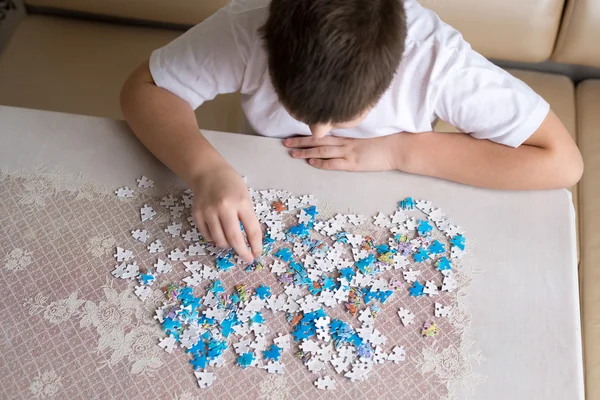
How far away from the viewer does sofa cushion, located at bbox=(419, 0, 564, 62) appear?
1616 millimetres

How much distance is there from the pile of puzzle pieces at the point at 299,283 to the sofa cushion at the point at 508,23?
Answer: 814 millimetres

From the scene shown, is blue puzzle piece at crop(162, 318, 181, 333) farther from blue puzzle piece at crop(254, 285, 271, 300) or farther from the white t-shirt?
the white t-shirt

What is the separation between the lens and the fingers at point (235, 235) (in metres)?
0.99

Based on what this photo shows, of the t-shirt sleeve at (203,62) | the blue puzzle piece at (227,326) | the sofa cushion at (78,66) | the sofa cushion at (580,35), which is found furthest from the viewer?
the sofa cushion at (78,66)

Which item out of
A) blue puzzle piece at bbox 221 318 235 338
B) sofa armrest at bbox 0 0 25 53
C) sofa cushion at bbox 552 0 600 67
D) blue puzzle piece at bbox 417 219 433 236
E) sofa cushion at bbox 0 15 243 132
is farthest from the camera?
sofa armrest at bbox 0 0 25 53

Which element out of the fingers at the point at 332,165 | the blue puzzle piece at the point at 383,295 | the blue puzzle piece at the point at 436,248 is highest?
the fingers at the point at 332,165

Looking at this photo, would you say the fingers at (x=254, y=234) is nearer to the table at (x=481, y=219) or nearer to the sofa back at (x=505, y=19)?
the table at (x=481, y=219)

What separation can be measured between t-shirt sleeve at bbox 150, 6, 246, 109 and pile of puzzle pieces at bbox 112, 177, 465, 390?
233 millimetres

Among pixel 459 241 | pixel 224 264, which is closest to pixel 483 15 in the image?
pixel 459 241

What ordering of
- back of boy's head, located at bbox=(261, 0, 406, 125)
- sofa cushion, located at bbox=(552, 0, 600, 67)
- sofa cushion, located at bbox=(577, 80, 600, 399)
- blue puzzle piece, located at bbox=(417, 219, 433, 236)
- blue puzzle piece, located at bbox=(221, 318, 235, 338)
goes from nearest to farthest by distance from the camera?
back of boy's head, located at bbox=(261, 0, 406, 125) → blue puzzle piece, located at bbox=(221, 318, 235, 338) → blue puzzle piece, located at bbox=(417, 219, 433, 236) → sofa cushion, located at bbox=(577, 80, 600, 399) → sofa cushion, located at bbox=(552, 0, 600, 67)

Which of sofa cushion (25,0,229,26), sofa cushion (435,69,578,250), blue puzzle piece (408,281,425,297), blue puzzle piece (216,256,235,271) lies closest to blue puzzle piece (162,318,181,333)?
blue puzzle piece (216,256,235,271)

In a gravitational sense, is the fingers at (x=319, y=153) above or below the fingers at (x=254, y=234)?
above

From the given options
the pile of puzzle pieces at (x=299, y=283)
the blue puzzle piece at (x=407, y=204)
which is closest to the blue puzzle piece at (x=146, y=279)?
the pile of puzzle pieces at (x=299, y=283)

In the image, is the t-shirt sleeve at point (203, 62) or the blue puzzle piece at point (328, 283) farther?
the t-shirt sleeve at point (203, 62)
